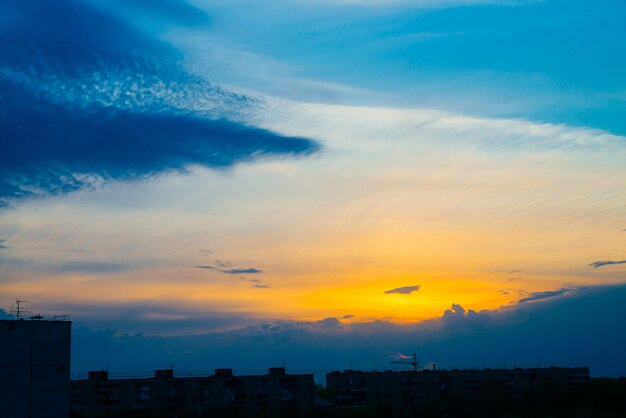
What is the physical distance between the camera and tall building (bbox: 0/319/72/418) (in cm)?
4812

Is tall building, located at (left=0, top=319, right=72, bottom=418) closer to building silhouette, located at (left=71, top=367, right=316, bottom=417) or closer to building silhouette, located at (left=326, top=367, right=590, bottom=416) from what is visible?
building silhouette, located at (left=71, top=367, right=316, bottom=417)

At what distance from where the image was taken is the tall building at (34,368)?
48.1m

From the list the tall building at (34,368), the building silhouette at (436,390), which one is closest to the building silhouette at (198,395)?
the building silhouette at (436,390)

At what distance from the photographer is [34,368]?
49094 millimetres

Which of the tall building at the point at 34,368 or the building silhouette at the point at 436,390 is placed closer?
the tall building at the point at 34,368

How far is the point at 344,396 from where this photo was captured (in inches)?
4946

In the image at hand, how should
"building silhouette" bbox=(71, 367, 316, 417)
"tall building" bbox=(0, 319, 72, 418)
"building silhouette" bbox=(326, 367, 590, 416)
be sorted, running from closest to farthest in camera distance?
"tall building" bbox=(0, 319, 72, 418), "building silhouette" bbox=(71, 367, 316, 417), "building silhouette" bbox=(326, 367, 590, 416)

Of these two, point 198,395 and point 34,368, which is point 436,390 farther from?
point 34,368

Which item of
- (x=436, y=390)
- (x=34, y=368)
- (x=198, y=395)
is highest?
(x=34, y=368)

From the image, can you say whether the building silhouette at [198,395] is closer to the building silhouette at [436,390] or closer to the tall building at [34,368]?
the building silhouette at [436,390]

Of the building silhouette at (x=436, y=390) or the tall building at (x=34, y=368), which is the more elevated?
the tall building at (x=34, y=368)

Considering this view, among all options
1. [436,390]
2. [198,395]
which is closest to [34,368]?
[198,395]

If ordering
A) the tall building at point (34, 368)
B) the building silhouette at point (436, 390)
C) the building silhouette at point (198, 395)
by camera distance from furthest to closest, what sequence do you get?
the building silhouette at point (436, 390)
the building silhouette at point (198, 395)
the tall building at point (34, 368)

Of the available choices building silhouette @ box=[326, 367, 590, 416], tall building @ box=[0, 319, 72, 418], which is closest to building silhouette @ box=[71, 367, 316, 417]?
building silhouette @ box=[326, 367, 590, 416]
